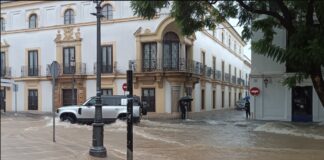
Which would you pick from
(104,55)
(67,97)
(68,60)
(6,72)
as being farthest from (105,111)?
(6,72)

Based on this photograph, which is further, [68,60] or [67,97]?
[67,97]

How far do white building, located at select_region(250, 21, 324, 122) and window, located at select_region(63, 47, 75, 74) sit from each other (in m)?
16.4

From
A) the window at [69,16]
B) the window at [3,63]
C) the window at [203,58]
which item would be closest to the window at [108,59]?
the window at [69,16]

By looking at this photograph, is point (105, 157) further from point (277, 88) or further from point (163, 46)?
point (163, 46)

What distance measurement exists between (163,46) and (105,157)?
23.6 meters

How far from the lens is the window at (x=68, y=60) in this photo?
3875cm

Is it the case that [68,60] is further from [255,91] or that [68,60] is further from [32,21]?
[255,91]

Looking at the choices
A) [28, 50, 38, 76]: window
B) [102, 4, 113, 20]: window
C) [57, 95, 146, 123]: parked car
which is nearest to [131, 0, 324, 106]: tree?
[57, 95, 146, 123]: parked car

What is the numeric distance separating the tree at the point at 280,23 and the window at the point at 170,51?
666 inches

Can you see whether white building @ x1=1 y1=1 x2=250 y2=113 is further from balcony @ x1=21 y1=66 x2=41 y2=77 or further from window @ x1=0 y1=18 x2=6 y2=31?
window @ x1=0 y1=18 x2=6 y2=31

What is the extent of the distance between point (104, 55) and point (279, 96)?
15.3 meters

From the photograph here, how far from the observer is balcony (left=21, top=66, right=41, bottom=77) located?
41.0 meters

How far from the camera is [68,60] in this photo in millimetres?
39156

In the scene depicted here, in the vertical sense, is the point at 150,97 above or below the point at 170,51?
below
